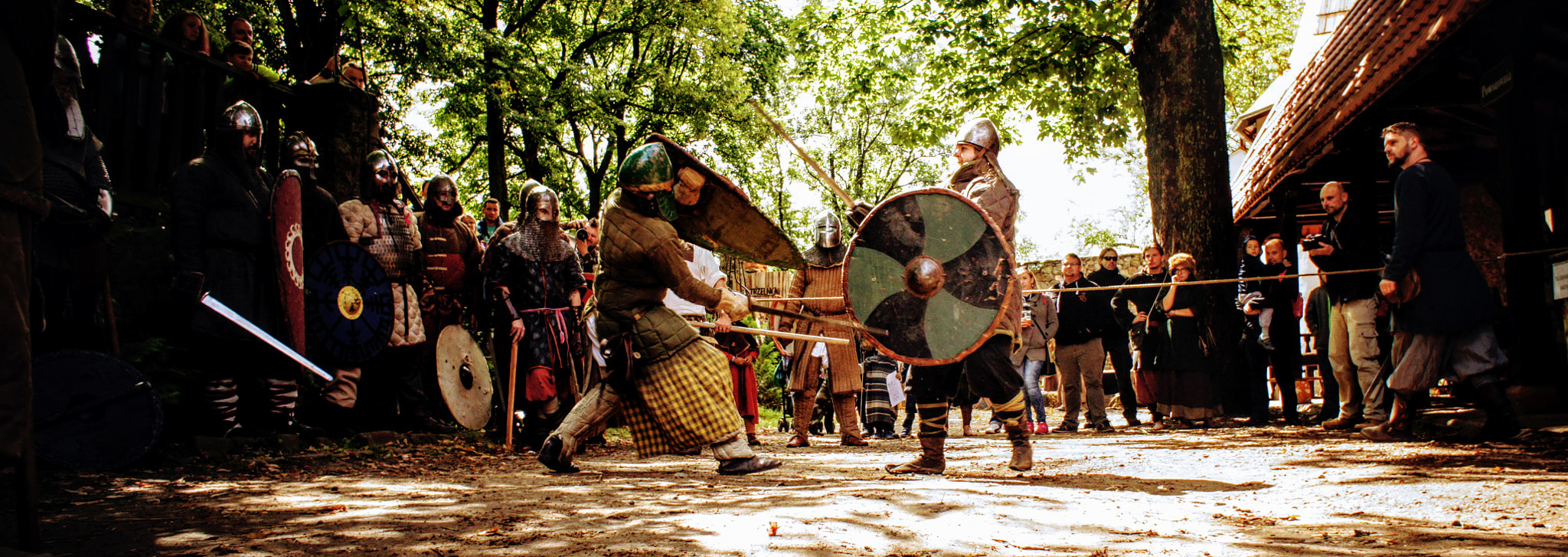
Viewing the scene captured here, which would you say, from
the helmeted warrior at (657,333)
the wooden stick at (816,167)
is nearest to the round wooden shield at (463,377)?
the helmeted warrior at (657,333)

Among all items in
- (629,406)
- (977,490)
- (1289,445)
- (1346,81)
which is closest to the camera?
(977,490)

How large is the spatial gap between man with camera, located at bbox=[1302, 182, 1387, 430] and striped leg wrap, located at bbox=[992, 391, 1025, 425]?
10.6 feet

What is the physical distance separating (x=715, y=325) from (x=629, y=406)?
1114 millimetres

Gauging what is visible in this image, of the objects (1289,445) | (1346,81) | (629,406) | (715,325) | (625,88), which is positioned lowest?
(1289,445)

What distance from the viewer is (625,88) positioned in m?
22.4

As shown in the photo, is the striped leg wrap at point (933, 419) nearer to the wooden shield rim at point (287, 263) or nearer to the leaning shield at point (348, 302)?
the leaning shield at point (348, 302)

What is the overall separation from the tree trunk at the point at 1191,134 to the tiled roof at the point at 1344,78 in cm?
54

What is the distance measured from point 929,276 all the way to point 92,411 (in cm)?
375

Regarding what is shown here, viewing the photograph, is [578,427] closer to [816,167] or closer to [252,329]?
[252,329]

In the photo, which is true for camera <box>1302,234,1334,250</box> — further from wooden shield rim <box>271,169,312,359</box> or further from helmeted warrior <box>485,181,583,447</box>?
wooden shield rim <box>271,169,312,359</box>

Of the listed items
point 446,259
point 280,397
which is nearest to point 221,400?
point 280,397

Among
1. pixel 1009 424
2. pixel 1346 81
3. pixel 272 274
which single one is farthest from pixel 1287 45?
pixel 272 274

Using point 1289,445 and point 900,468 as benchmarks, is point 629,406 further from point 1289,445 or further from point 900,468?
point 1289,445

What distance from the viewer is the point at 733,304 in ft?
16.0
